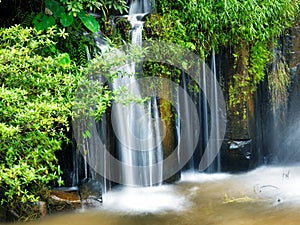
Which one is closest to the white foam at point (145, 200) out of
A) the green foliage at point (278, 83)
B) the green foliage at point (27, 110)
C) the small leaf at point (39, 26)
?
the green foliage at point (27, 110)

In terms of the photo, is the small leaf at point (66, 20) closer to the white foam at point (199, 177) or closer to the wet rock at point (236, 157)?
the white foam at point (199, 177)

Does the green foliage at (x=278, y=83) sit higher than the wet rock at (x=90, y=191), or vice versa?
the green foliage at (x=278, y=83)

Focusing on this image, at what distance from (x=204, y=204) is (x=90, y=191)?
1352 mm

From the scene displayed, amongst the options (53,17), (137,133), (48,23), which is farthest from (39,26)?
(137,133)

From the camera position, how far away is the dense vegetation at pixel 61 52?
15.2ft

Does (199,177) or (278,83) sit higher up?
(278,83)

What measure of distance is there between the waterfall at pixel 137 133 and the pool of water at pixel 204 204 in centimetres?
22

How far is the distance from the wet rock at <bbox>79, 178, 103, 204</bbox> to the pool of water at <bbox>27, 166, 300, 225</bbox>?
121 millimetres

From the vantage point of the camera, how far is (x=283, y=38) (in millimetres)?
7578

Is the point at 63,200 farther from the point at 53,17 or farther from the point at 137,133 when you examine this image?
the point at 53,17

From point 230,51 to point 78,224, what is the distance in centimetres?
351

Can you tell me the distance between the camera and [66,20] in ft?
Result: 17.7

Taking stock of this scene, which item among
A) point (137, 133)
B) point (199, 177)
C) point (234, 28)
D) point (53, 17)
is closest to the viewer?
point (53, 17)

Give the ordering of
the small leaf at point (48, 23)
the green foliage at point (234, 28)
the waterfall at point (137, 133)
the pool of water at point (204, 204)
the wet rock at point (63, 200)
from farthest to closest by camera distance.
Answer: the green foliage at point (234, 28), the waterfall at point (137, 133), the small leaf at point (48, 23), the wet rock at point (63, 200), the pool of water at point (204, 204)
